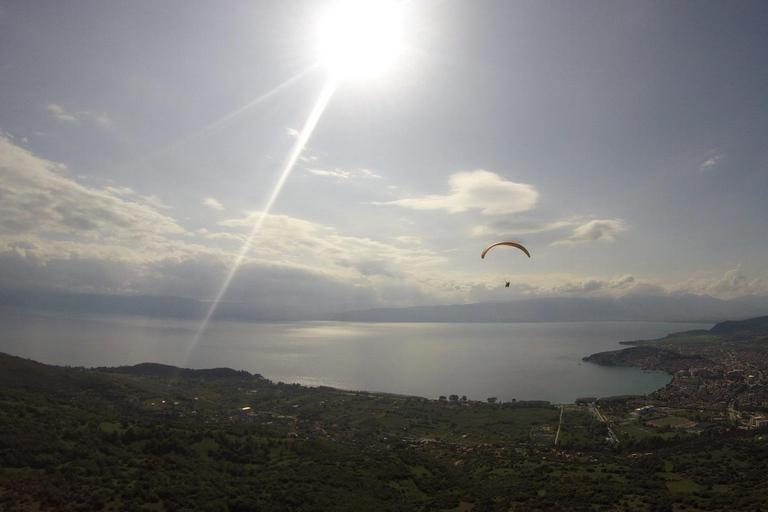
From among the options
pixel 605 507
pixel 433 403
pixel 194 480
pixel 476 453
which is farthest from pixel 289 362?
pixel 605 507

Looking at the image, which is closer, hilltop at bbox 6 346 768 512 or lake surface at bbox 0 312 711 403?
hilltop at bbox 6 346 768 512

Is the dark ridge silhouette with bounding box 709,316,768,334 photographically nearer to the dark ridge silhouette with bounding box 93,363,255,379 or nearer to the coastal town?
the coastal town

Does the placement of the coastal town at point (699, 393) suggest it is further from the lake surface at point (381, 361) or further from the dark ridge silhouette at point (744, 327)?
the dark ridge silhouette at point (744, 327)

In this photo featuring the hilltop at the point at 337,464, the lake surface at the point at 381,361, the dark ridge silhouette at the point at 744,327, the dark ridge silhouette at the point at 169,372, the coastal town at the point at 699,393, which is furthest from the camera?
the dark ridge silhouette at the point at 744,327

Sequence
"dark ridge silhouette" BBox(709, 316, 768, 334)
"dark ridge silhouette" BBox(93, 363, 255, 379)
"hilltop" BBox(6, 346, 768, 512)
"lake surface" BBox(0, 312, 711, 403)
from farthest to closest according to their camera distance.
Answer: "dark ridge silhouette" BBox(709, 316, 768, 334) < "lake surface" BBox(0, 312, 711, 403) < "dark ridge silhouette" BBox(93, 363, 255, 379) < "hilltop" BBox(6, 346, 768, 512)

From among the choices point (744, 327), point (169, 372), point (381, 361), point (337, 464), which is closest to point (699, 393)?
point (337, 464)

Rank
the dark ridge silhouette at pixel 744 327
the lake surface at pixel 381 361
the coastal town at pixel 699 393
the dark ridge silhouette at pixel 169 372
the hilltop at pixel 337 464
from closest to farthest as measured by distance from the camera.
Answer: the hilltop at pixel 337 464, the coastal town at pixel 699 393, the dark ridge silhouette at pixel 169 372, the lake surface at pixel 381 361, the dark ridge silhouette at pixel 744 327

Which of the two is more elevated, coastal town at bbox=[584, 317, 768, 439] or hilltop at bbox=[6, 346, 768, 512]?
hilltop at bbox=[6, 346, 768, 512]

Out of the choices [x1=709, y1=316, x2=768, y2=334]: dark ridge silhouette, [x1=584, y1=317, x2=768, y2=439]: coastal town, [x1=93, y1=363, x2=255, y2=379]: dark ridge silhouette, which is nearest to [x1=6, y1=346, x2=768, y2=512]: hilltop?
[x1=584, y1=317, x2=768, y2=439]: coastal town

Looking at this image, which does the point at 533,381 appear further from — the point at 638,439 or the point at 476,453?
the point at 476,453

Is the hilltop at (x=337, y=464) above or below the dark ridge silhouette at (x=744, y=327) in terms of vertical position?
above

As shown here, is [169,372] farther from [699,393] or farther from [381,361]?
[699,393]

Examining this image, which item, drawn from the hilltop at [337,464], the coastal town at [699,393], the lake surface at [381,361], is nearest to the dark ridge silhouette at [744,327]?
the coastal town at [699,393]
